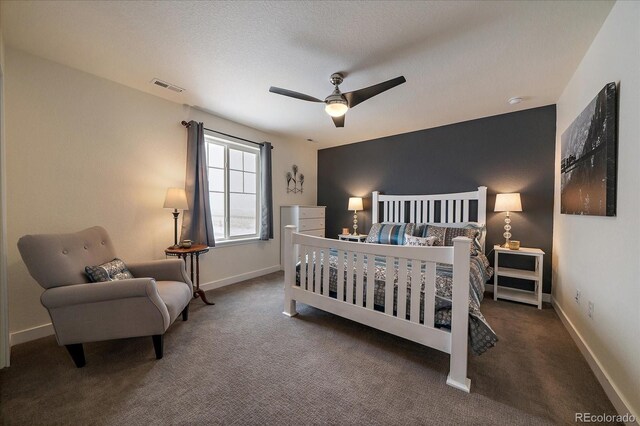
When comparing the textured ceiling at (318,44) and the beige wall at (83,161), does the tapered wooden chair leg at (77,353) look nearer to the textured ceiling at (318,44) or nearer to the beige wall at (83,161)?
the beige wall at (83,161)

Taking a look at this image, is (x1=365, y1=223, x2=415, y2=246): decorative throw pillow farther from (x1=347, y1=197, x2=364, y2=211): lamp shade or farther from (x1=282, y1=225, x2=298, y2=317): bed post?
(x1=282, y1=225, x2=298, y2=317): bed post

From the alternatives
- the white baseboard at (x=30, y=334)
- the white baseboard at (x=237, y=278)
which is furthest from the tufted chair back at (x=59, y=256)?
the white baseboard at (x=237, y=278)

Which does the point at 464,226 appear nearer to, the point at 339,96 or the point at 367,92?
the point at 367,92

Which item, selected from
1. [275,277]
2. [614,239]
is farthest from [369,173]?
[614,239]

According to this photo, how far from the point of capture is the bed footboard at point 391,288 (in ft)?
5.04

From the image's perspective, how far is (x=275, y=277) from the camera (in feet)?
13.0

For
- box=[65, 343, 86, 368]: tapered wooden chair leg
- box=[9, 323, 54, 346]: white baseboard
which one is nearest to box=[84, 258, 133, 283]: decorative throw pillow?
box=[65, 343, 86, 368]: tapered wooden chair leg

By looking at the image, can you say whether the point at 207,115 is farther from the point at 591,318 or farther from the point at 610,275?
the point at 591,318

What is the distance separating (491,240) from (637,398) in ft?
7.54

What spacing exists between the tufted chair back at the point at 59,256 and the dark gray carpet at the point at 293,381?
65 centimetres

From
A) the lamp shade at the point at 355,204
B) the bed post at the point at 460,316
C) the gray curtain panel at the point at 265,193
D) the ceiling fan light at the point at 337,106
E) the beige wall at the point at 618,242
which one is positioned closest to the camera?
the beige wall at the point at 618,242

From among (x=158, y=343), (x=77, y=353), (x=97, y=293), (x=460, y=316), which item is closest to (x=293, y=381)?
(x=158, y=343)

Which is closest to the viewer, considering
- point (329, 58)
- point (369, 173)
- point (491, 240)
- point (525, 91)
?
point (329, 58)

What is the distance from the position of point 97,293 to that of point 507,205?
4.10m
